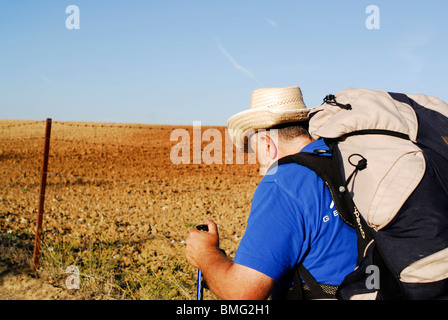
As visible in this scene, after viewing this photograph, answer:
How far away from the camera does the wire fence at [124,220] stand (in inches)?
167

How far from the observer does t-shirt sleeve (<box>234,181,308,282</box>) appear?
1.38 metres

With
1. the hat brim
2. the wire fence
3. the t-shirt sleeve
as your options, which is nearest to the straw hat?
the hat brim

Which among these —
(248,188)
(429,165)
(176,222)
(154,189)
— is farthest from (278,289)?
(248,188)

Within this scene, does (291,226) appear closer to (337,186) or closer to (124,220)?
(337,186)

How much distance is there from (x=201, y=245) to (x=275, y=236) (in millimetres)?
412

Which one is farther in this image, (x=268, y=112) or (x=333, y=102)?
(x=268, y=112)

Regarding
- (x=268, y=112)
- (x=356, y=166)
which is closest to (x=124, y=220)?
(x=268, y=112)

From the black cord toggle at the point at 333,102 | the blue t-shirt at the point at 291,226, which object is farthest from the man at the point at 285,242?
the black cord toggle at the point at 333,102

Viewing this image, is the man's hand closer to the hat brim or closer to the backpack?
the backpack

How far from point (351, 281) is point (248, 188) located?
34.3 ft

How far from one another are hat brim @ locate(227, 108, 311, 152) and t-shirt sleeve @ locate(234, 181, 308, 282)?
50 centimetres

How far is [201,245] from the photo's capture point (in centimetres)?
167

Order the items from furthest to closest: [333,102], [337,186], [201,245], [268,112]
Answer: [268,112]
[201,245]
[333,102]
[337,186]

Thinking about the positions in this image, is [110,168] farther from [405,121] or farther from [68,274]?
[405,121]
